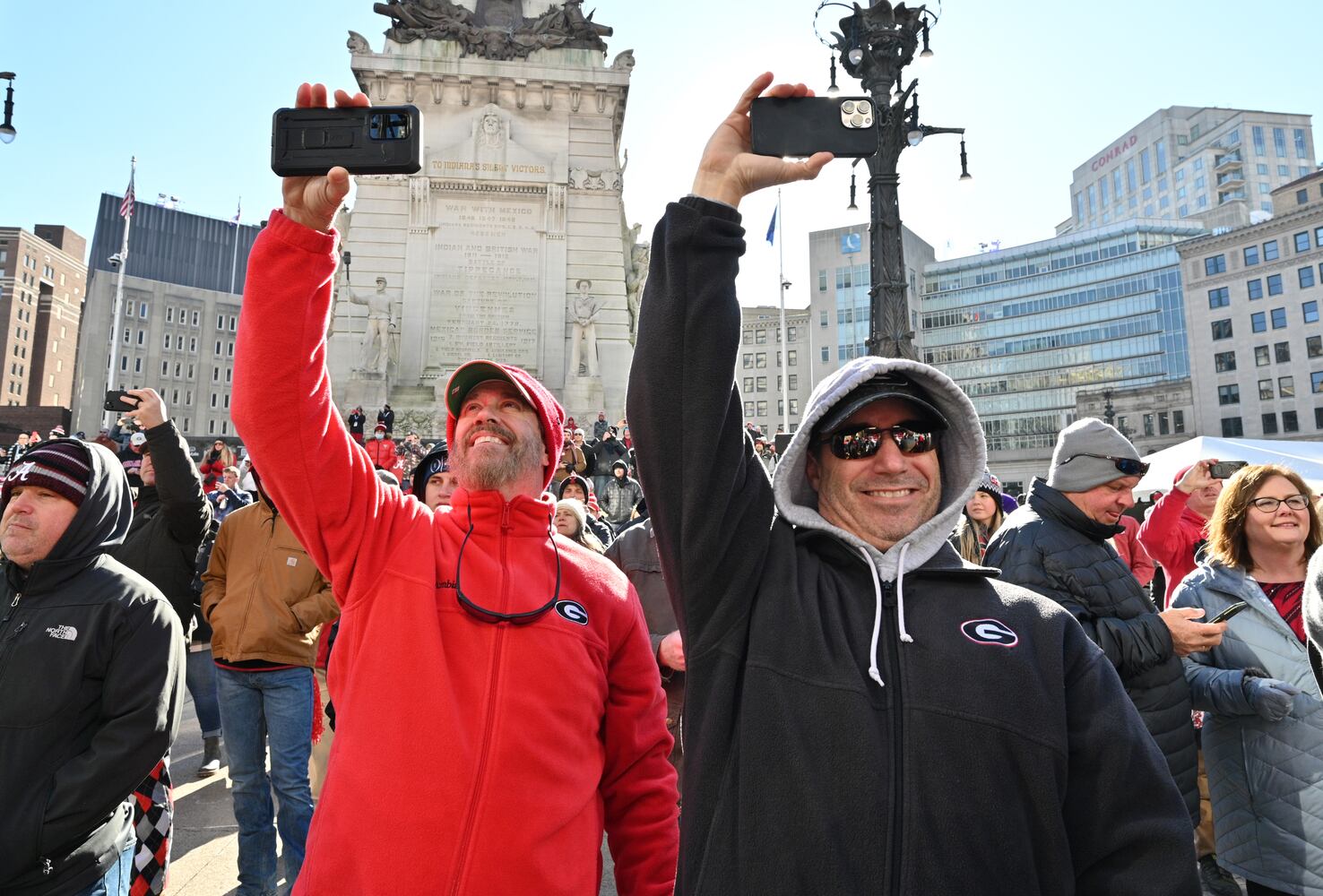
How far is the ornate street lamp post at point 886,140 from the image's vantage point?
9.84 m

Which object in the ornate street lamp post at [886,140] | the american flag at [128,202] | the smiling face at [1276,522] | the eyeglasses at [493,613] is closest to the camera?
the eyeglasses at [493,613]

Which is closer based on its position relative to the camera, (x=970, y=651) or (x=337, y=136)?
(x=970, y=651)

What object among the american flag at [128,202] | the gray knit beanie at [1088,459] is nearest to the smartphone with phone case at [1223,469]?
the gray knit beanie at [1088,459]

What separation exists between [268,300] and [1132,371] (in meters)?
95.3

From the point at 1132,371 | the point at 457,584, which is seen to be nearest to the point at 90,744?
the point at 457,584

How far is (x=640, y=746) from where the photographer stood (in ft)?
8.21

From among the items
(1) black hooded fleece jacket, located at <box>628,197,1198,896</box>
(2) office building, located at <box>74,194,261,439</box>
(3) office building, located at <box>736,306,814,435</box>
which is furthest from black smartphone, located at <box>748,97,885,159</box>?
(2) office building, located at <box>74,194,261,439</box>

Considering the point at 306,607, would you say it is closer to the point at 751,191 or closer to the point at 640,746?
the point at 640,746

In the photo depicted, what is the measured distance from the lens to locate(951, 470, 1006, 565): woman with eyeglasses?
6.82m

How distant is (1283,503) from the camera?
400 centimetres

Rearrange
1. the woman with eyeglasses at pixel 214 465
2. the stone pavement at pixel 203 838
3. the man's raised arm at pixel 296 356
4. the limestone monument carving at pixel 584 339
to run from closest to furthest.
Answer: the man's raised arm at pixel 296 356
the stone pavement at pixel 203 838
the woman with eyeglasses at pixel 214 465
the limestone monument carving at pixel 584 339

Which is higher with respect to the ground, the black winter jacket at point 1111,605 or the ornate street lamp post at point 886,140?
the ornate street lamp post at point 886,140

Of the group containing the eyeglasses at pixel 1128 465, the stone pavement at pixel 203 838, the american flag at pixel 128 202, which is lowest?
the stone pavement at pixel 203 838

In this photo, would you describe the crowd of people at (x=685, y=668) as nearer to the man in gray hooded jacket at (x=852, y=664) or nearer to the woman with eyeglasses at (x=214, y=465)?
the man in gray hooded jacket at (x=852, y=664)
